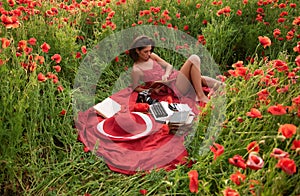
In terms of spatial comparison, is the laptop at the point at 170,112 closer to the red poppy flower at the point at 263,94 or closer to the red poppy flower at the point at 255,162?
the red poppy flower at the point at 263,94

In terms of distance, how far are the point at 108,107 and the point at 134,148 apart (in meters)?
0.54

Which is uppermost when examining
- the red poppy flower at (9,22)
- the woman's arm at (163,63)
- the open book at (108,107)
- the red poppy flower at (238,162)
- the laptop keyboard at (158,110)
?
the red poppy flower at (9,22)

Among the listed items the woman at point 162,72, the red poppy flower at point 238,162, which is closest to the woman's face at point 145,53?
the woman at point 162,72

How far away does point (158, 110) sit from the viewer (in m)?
3.10

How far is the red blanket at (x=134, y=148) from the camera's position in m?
2.66

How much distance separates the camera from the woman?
3.39m

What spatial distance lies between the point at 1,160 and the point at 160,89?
67.3 inches

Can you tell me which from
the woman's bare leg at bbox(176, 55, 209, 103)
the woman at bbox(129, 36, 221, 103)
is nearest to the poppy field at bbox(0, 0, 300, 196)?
the woman at bbox(129, 36, 221, 103)

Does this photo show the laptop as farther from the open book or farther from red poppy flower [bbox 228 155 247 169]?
red poppy flower [bbox 228 155 247 169]

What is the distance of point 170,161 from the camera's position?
8.78ft

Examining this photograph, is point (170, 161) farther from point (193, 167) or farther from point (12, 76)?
point (12, 76)

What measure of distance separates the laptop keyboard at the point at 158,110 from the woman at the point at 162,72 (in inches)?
16.1

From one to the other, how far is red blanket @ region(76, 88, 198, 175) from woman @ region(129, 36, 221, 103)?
1.91 feet

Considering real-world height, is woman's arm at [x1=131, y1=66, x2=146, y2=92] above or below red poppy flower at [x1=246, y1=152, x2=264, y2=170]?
below
